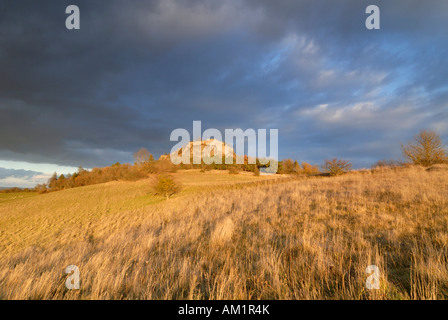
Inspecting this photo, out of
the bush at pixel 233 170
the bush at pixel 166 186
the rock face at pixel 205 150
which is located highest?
the rock face at pixel 205 150

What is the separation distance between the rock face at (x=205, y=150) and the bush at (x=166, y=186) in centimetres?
5054

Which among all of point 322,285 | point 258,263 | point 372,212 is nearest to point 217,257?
point 258,263

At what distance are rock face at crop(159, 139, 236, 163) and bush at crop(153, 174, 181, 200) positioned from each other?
5054 cm

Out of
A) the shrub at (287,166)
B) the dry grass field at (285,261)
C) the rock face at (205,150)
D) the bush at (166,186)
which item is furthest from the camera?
the rock face at (205,150)

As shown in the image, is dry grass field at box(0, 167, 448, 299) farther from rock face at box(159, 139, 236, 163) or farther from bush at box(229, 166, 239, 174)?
rock face at box(159, 139, 236, 163)

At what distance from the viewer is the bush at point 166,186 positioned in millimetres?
33281

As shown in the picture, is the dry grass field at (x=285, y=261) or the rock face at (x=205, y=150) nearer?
the dry grass field at (x=285, y=261)

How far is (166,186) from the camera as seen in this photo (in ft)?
109

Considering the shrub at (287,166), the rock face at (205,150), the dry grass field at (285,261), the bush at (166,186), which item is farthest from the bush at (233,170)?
the dry grass field at (285,261)

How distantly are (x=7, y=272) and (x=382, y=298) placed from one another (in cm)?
859

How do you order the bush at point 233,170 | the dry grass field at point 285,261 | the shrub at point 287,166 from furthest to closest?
the shrub at point 287,166 < the bush at point 233,170 < the dry grass field at point 285,261

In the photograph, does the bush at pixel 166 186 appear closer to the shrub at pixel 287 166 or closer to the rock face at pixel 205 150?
the rock face at pixel 205 150

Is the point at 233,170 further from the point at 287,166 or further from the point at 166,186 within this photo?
the point at 166,186
